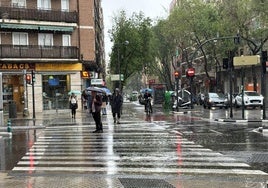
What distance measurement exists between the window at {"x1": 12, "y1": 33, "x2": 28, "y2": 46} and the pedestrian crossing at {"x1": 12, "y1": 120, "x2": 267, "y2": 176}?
25.6 meters

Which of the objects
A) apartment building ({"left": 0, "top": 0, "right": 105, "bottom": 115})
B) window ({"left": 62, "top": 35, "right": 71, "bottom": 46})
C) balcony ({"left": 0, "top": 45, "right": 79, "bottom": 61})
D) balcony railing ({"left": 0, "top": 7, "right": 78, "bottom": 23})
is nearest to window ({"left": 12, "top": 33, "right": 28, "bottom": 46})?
apartment building ({"left": 0, "top": 0, "right": 105, "bottom": 115})

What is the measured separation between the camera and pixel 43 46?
136 feet

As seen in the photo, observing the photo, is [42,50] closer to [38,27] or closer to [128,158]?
[38,27]

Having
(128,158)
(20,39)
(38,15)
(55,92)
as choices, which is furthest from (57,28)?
(128,158)

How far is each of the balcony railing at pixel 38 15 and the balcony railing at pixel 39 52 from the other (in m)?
2.46

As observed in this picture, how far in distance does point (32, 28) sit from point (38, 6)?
8.51ft

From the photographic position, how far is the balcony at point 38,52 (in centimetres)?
3981

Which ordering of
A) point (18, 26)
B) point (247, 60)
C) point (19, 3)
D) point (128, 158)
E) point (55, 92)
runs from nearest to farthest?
1. point (128, 158)
2. point (247, 60)
3. point (18, 26)
4. point (19, 3)
5. point (55, 92)

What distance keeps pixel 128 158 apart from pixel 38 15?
3172 cm

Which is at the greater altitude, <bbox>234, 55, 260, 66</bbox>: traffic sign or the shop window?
<bbox>234, 55, 260, 66</bbox>: traffic sign

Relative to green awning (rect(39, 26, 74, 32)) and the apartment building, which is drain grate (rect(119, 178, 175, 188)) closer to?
the apartment building

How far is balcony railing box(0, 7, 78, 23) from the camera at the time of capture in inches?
1567

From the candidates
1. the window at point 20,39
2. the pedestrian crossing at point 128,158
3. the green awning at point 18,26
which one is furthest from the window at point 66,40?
the pedestrian crossing at point 128,158

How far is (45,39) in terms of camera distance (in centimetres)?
4197
